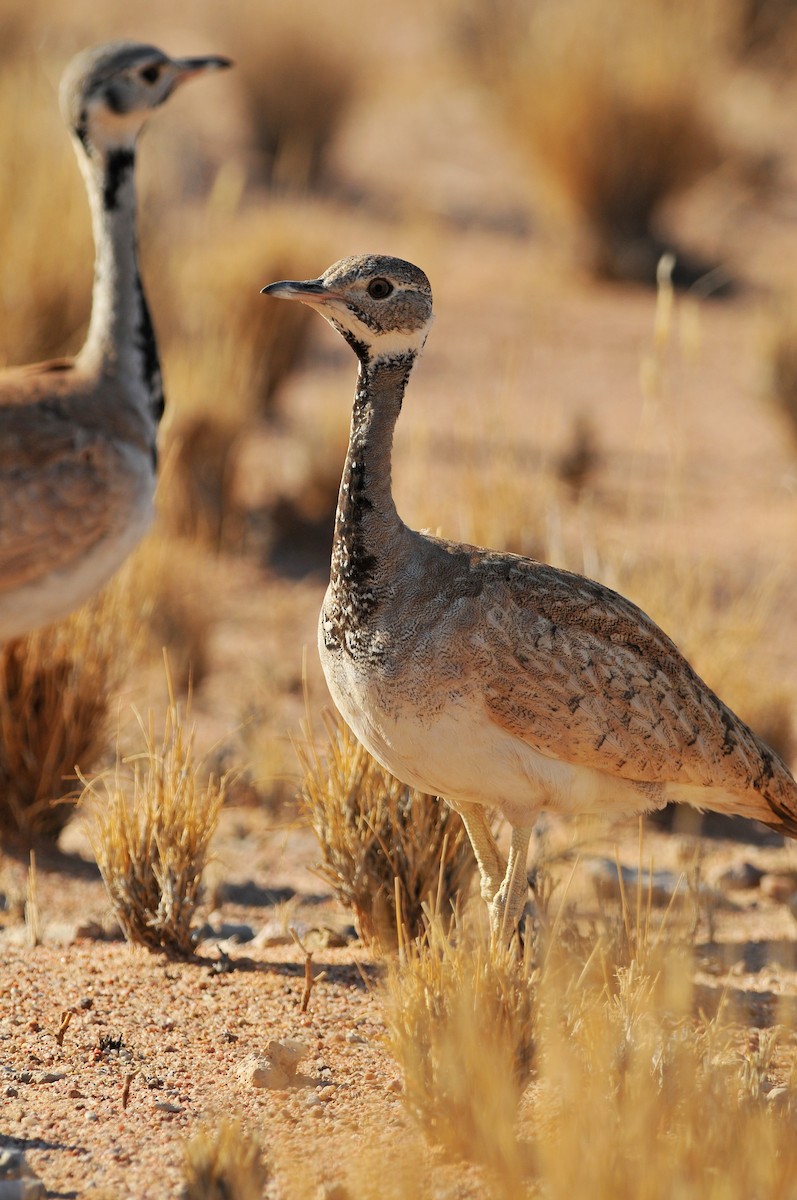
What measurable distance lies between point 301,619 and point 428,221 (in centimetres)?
730

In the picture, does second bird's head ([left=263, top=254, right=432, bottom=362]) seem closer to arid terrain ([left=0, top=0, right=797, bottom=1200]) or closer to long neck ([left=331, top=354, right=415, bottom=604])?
long neck ([left=331, top=354, right=415, bottom=604])

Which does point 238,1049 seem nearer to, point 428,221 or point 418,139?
point 428,221

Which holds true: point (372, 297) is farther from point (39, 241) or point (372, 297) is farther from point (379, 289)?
point (39, 241)

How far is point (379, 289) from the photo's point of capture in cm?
342

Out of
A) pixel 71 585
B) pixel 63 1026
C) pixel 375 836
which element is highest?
pixel 71 585

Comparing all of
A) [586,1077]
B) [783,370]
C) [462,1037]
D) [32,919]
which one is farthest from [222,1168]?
[783,370]

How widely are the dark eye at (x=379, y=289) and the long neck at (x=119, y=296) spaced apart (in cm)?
196

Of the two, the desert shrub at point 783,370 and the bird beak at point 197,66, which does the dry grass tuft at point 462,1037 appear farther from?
the desert shrub at point 783,370

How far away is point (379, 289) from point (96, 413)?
186 cm

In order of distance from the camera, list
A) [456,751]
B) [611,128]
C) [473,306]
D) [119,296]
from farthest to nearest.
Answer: [611,128] < [473,306] < [119,296] < [456,751]

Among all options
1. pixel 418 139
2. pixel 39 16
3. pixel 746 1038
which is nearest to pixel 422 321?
pixel 746 1038

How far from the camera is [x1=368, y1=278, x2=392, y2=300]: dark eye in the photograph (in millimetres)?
3408

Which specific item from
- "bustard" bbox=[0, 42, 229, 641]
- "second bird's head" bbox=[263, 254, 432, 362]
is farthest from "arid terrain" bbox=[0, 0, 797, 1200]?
"second bird's head" bbox=[263, 254, 432, 362]

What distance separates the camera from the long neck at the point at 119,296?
526 cm
